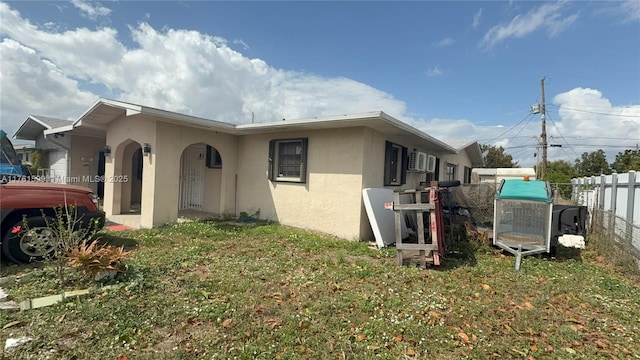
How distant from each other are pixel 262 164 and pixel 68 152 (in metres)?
8.15

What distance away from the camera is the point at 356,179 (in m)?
6.92

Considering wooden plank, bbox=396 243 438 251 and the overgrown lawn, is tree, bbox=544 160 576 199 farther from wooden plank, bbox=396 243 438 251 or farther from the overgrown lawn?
wooden plank, bbox=396 243 438 251

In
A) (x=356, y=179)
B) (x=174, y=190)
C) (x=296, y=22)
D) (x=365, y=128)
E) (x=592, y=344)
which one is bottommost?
(x=592, y=344)

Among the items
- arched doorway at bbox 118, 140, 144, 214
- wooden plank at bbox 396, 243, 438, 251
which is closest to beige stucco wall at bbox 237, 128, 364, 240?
wooden plank at bbox 396, 243, 438, 251

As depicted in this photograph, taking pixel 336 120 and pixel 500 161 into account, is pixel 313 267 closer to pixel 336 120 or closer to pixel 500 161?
pixel 336 120

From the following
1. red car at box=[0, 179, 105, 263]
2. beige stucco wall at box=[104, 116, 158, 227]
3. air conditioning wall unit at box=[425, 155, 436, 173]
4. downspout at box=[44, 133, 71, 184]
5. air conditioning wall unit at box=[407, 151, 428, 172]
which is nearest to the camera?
red car at box=[0, 179, 105, 263]

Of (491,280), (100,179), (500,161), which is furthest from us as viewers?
(500,161)

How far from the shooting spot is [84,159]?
1138 centimetres

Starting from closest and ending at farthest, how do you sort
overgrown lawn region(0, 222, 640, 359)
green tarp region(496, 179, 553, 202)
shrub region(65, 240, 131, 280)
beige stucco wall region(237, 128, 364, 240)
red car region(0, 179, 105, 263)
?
overgrown lawn region(0, 222, 640, 359), shrub region(65, 240, 131, 280), red car region(0, 179, 105, 263), green tarp region(496, 179, 553, 202), beige stucco wall region(237, 128, 364, 240)

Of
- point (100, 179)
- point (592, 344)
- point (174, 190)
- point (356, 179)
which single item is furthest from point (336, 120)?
point (100, 179)

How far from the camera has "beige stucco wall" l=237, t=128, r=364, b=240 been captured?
22.9 ft

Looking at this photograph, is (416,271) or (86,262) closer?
(86,262)

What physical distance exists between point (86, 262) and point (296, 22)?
8.07 m

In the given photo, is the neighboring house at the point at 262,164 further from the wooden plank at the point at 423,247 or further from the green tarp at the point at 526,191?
the green tarp at the point at 526,191
